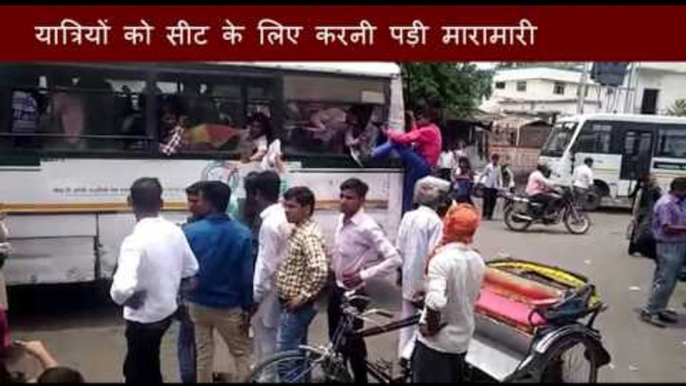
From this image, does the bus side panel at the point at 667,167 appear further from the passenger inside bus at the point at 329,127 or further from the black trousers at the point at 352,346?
the black trousers at the point at 352,346

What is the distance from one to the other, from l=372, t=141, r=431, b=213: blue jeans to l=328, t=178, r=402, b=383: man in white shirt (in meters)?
2.73

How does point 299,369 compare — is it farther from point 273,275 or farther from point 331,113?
point 331,113

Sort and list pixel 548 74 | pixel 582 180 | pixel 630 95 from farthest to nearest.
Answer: pixel 548 74, pixel 630 95, pixel 582 180

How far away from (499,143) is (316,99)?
23305mm

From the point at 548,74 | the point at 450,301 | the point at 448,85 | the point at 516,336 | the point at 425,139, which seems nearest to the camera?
the point at 450,301

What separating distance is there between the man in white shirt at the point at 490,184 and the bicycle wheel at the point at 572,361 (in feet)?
31.9

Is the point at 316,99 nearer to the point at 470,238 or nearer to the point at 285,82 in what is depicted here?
the point at 285,82

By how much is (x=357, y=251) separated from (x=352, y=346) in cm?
60

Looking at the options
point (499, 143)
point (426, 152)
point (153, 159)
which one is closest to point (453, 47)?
point (426, 152)

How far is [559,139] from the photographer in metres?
18.1

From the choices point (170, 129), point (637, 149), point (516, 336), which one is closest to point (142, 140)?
point (170, 129)

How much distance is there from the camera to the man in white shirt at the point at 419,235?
4.46 m

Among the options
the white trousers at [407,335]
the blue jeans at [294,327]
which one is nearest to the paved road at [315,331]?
the white trousers at [407,335]

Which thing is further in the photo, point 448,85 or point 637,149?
point 448,85
